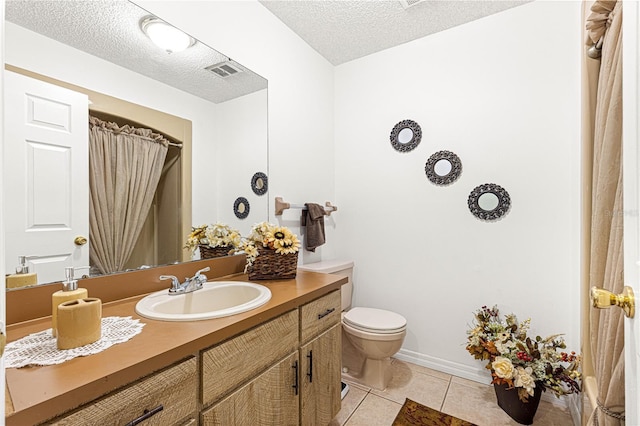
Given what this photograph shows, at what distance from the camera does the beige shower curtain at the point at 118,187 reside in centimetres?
117

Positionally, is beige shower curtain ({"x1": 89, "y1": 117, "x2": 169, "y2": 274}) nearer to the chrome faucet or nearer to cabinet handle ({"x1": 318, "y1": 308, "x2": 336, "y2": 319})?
the chrome faucet

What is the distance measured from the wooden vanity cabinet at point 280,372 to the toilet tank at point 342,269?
649mm

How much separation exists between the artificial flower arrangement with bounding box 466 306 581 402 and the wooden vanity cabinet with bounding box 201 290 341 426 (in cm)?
89

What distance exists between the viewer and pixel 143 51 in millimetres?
1347

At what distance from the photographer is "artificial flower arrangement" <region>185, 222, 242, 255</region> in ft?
5.00

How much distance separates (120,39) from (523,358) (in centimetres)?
249

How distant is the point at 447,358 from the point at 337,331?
1097mm

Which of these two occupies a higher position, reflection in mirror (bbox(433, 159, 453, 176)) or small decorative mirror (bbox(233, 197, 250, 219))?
reflection in mirror (bbox(433, 159, 453, 176))

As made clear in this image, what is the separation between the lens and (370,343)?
1.86 m

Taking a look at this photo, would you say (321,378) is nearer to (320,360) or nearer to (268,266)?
(320,360)

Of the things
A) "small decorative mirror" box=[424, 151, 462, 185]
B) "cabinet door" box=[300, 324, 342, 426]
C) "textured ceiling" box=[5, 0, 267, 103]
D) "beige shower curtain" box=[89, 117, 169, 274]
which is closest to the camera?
"textured ceiling" box=[5, 0, 267, 103]

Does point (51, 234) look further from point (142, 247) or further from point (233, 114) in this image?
point (233, 114)

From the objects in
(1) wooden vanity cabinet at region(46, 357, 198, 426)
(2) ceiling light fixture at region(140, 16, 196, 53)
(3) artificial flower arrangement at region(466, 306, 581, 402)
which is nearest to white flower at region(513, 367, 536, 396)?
(3) artificial flower arrangement at region(466, 306, 581, 402)

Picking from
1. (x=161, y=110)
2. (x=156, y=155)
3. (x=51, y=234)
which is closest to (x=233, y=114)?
(x=161, y=110)
